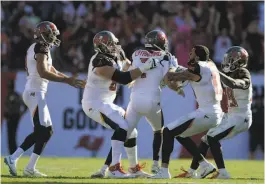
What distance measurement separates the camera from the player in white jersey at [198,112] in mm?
12172

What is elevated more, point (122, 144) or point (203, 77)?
point (203, 77)

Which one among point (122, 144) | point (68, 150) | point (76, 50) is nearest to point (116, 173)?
point (122, 144)

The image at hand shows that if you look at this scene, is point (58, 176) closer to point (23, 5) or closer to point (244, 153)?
point (244, 153)

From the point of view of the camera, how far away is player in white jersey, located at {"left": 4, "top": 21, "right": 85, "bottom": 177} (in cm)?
1259

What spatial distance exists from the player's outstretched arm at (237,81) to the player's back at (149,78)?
33.7 inches

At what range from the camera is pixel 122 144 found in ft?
39.6

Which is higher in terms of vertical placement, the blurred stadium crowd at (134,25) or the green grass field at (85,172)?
the blurred stadium crowd at (134,25)

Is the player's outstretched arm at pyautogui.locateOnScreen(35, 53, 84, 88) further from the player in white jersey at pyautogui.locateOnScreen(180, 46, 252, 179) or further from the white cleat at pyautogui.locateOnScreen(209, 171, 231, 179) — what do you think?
the white cleat at pyautogui.locateOnScreen(209, 171, 231, 179)

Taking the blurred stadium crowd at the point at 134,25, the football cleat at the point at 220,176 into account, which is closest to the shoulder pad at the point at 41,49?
the football cleat at the point at 220,176

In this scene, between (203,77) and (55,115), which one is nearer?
(203,77)

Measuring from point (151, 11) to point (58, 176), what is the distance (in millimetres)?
9729

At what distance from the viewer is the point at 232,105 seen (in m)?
13.3

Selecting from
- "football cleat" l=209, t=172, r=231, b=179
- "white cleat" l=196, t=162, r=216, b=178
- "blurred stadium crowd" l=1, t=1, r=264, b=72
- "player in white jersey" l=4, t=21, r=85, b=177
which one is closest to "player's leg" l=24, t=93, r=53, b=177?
"player in white jersey" l=4, t=21, r=85, b=177

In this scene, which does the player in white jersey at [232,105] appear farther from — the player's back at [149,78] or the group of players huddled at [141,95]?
the player's back at [149,78]
